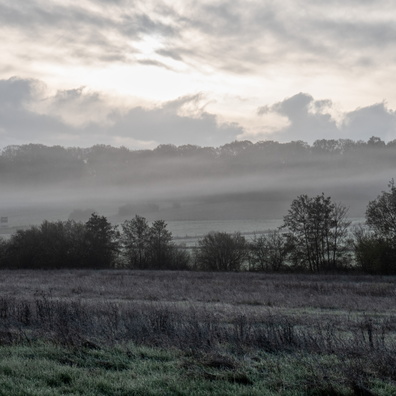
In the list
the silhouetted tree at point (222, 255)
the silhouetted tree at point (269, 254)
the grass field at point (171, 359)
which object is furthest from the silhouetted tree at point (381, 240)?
the grass field at point (171, 359)

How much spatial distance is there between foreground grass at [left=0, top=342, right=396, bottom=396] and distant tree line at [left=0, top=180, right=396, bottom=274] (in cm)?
5110

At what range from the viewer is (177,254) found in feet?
236

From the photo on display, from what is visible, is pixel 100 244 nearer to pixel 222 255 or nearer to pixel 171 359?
pixel 222 255

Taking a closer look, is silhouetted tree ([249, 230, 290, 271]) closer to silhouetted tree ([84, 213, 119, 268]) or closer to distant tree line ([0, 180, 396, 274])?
distant tree line ([0, 180, 396, 274])

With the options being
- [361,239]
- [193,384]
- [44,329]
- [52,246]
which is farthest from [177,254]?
[193,384]

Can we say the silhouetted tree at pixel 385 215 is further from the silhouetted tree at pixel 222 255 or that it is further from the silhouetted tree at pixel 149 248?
the silhouetted tree at pixel 149 248

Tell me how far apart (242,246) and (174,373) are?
6212cm

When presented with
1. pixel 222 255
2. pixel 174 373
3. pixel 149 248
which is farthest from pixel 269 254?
pixel 174 373

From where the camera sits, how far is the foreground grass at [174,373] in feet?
23.7

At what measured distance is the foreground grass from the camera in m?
7.21

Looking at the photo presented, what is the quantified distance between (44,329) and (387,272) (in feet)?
168

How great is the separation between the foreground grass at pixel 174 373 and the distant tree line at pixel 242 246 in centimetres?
5110

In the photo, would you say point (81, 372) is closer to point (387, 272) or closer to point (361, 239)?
point (387, 272)

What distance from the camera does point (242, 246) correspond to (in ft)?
228
